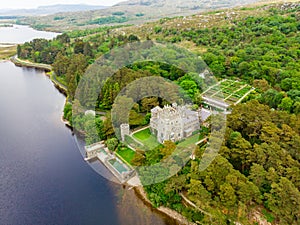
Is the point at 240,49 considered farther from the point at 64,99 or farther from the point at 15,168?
the point at 15,168

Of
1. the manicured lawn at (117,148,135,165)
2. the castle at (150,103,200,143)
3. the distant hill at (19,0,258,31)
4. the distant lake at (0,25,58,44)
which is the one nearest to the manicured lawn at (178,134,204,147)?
the castle at (150,103,200,143)

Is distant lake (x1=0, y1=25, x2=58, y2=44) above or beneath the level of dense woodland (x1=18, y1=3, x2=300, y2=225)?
beneath

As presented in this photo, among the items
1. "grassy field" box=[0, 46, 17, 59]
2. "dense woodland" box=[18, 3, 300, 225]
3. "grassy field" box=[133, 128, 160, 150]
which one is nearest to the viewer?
"dense woodland" box=[18, 3, 300, 225]

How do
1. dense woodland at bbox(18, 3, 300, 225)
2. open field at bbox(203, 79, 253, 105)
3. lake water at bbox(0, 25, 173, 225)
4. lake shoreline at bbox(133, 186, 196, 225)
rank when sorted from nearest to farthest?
dense woodland at bbox(18, 3, 300, 225) → lake shoreline at bbox(133, 186, 196, 225) → lake water at bbox(0, 25, 173, 225) → open field at bbox(203, 79, 253, 105)

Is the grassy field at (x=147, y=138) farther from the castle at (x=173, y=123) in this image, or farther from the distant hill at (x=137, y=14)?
the distant hill at (x=137, y=14)

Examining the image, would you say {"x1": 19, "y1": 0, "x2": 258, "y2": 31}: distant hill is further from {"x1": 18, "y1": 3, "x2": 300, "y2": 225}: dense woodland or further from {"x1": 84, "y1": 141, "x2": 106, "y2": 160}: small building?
{"x1": 84, "y1": 141, "x2": 106, "y2": 160}: small building

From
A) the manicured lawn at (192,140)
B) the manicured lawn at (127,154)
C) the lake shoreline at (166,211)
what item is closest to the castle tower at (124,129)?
the manicured lawn at (127,154)

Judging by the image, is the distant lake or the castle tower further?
the distant lake

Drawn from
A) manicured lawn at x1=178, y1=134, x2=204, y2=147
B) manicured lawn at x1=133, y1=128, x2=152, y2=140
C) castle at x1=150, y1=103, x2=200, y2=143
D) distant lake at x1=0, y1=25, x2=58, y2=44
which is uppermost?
castle at x1=150, y1=103, x2=200, y2=143
